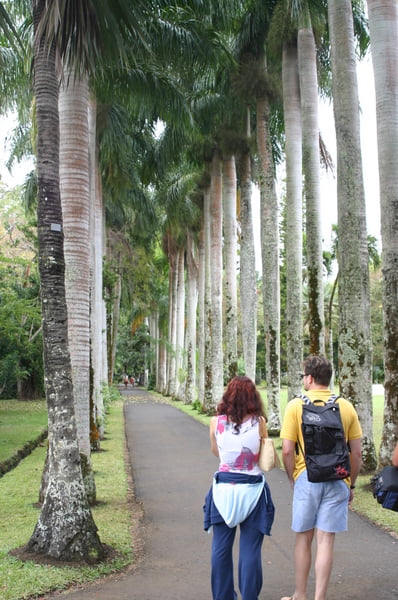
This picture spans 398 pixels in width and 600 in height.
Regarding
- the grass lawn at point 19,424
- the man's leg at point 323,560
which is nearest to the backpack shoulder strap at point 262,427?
the man's leg at point 323,560

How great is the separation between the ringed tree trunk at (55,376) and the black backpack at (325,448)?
2.78 m

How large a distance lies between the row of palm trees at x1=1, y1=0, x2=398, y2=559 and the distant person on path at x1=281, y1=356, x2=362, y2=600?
8.12 ft

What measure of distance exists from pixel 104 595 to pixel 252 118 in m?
20.8

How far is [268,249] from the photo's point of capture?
59.1 ft

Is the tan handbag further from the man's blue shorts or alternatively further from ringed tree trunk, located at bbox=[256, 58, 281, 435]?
ringed tree trunk, located at bbox=[256, 58, 281, 435]

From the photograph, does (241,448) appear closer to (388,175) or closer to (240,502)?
(240,502)

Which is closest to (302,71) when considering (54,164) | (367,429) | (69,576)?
(367,429)

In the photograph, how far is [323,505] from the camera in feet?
15.3

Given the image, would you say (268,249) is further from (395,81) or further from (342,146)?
(395,81)

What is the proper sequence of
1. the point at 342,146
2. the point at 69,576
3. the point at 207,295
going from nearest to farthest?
the point at 69,576 → the point at 342,146 → the point at 207,295

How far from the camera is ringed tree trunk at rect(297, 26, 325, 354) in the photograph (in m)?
13.7

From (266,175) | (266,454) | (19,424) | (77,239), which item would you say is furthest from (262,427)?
(19,424)

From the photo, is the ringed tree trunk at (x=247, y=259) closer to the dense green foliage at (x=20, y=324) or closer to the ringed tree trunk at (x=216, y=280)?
the ringed tree trunk at (x=216, y=280)

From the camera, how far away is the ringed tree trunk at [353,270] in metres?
10.8
